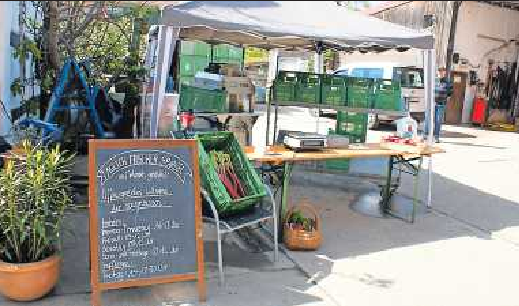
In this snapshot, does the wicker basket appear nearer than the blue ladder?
Yes

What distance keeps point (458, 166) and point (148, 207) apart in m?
7.22

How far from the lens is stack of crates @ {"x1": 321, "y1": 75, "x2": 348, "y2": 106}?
24.2ft

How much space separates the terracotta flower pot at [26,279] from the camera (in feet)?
10.8

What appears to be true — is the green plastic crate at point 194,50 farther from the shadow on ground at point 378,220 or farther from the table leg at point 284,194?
the table leg at point 284,194

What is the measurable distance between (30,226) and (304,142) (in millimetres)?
2697

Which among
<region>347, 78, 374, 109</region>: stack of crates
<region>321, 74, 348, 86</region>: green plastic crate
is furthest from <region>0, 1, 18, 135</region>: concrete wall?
<region>347, 78, 374, 109</region>: stack of crates

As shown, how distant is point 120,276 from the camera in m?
3.43

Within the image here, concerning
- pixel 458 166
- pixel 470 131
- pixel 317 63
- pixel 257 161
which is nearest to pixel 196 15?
pixel 257 161

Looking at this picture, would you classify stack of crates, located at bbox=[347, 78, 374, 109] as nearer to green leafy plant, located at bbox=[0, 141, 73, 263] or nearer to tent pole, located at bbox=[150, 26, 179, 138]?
tent pole, located at bbox=[150, 26, 179, 138]

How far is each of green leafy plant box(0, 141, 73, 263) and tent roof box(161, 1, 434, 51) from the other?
187 centimetres

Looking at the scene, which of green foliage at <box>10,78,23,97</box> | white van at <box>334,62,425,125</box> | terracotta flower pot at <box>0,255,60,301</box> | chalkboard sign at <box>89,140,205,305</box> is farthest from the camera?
white van at <box>334,62,425,125</box>

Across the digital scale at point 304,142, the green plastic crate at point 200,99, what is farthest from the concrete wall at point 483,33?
the digital scale at point 304,142

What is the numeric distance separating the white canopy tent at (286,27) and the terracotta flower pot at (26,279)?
6.34ft

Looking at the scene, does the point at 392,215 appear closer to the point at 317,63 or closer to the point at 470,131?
the point at 317,63
